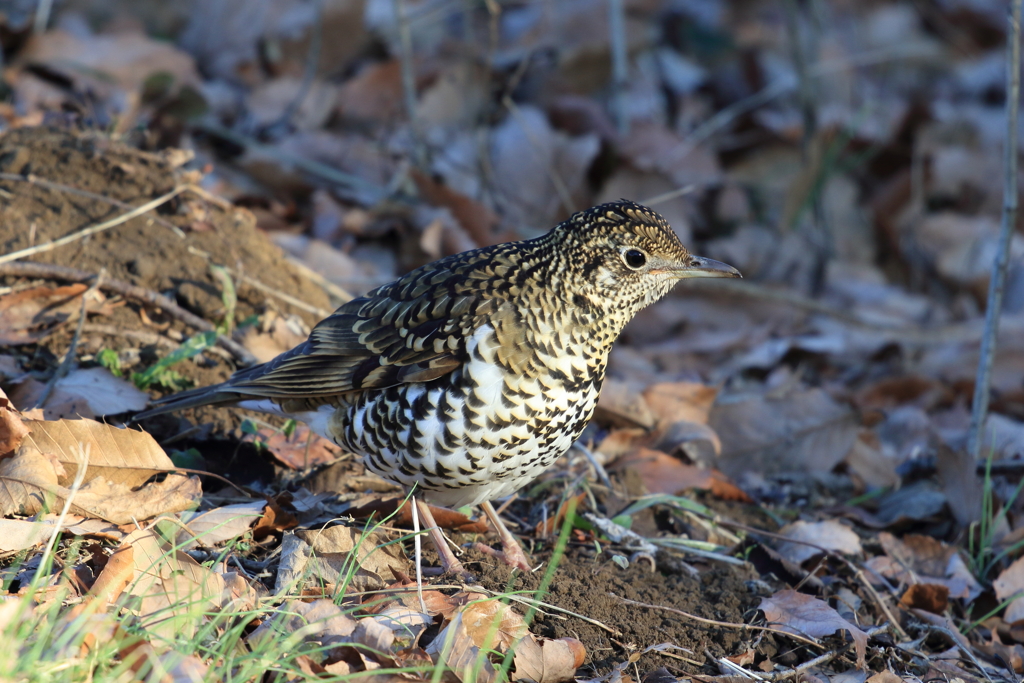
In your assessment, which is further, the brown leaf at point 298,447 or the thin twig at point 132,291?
the thin twig at point 132,291

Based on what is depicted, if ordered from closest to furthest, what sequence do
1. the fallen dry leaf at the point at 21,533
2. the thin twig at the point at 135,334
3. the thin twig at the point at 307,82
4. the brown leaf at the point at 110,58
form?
the fallen dry leaf at the point at 21,533 < the thin twig at the point at 135,334 < the brown leaf at the point at 110,58 < the thin twig at the point at 307,82

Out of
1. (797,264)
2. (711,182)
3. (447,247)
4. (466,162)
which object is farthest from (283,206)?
(797,264)

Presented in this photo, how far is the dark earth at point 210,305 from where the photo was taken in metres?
3.56

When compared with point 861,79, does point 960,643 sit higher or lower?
lower

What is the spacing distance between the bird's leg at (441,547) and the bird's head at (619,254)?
3.37 ft

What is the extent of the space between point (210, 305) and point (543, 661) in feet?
8.61

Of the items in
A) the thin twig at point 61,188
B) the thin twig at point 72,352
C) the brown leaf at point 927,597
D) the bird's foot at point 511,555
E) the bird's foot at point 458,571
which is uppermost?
the thin twig at point 61,188

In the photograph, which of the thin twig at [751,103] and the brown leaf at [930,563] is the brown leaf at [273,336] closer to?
the brown leaf at [930,563]

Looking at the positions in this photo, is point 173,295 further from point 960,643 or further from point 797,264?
point 797,264

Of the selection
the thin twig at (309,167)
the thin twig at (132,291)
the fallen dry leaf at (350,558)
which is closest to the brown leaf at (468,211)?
the thin twig at (309,167)

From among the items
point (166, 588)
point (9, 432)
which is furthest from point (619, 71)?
point (166, 588)

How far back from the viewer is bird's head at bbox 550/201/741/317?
3.71 m

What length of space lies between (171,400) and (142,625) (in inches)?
60.7

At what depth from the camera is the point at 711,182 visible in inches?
336
